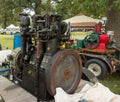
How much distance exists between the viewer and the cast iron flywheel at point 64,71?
2682 millimetres

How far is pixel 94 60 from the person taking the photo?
608cm

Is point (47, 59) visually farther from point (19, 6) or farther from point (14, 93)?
point (19, 6)

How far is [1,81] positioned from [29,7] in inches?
665

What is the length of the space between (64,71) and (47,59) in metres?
0.33

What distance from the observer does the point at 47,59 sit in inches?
111

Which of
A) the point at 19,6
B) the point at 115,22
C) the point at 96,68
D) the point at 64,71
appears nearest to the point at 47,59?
the point at 64,71

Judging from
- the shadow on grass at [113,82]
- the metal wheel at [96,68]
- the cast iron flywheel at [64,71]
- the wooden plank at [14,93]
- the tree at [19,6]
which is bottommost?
the shadow on grass at [113,82]

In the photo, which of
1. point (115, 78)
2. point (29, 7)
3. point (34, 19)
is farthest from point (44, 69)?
point (29, 7)

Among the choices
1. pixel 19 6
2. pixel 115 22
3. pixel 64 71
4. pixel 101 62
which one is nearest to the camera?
pixel 64 71

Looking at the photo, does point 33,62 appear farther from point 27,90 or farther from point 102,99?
point 102,99

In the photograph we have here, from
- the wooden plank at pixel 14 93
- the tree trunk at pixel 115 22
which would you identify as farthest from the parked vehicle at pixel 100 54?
the wooden plank at pixel 14 93

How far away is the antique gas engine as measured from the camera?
2744mm

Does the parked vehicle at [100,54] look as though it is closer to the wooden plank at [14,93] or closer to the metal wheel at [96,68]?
the metal wheel at [96,68]

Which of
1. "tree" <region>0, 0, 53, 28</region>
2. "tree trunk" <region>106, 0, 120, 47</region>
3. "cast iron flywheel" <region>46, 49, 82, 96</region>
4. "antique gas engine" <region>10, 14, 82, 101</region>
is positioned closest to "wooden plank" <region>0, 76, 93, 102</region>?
"antique gas engine" <region>10, 14, 82, 101</region>
